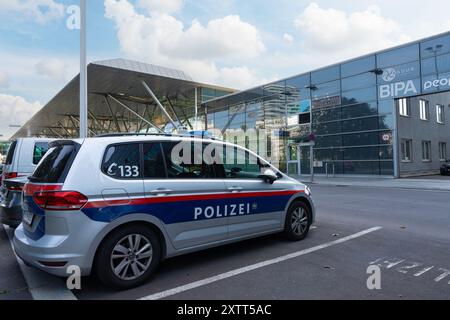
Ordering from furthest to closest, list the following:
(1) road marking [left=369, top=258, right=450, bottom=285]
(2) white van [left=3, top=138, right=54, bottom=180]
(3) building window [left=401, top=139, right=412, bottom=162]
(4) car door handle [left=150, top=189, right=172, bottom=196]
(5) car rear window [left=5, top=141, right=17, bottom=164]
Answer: (3) building window [left=401, top=139, right=412, bottom=162] < (5) car rear window [left=5, top=141, right=17, bottom=164] < (2) white van [left=3, top=138, right=54, bottom=180] < (1) road marking [left=369, top=258, right=450, bottom=285] < (4) car door handle [left=150, top=189, right=172, bottom=196]

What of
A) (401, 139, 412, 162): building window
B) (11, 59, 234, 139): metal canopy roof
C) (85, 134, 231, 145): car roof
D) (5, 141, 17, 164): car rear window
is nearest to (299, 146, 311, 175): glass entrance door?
(401, 139, 412, 162): building window

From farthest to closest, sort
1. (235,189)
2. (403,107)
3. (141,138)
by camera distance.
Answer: (403,107)
(235,189)
(141,138)

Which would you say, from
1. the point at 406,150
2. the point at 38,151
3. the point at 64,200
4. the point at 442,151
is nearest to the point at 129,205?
the point at 64,200

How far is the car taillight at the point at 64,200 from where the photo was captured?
350cm

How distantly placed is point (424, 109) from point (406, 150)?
17.0 ft

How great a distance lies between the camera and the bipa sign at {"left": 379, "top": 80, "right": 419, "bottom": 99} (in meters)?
19.9

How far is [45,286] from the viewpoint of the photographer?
391 cm

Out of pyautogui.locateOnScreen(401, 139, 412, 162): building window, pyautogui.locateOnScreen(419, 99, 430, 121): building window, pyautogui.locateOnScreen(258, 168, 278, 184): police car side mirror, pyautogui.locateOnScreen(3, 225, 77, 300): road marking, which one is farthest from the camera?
pyautogui.locateOnScreen(419, 99, 430, 121): building window

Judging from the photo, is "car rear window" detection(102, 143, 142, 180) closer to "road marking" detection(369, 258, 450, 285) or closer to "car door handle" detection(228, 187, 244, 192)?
"car door handle" detection(228, 187, 244, 192)

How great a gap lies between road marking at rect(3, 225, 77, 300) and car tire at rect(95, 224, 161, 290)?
0.45 m

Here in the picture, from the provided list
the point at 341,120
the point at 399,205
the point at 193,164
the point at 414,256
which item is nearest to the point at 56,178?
the point at 193,164

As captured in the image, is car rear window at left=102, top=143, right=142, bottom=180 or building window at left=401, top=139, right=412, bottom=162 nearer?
car rear window at left=102, top=143, right=142, bottom=180

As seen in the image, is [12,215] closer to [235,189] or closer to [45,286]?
[45,286]

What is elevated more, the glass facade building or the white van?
the glass facade building
